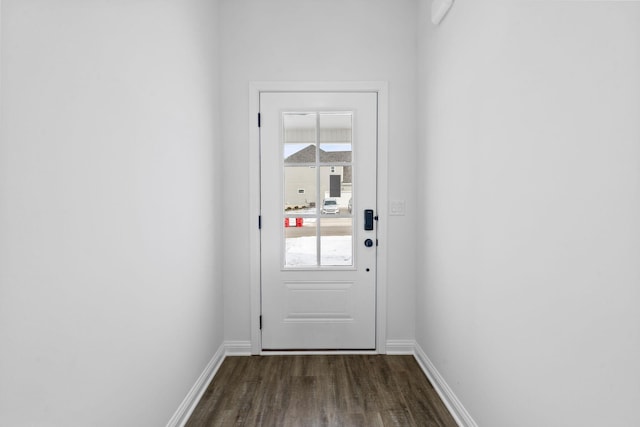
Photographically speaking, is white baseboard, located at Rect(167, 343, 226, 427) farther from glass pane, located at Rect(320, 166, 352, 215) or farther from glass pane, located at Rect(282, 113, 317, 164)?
glass pane, located at Rect(282, 113, 317, 164)

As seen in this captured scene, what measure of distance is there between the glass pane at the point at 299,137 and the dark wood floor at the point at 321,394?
152 cm

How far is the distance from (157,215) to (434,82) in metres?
1.87

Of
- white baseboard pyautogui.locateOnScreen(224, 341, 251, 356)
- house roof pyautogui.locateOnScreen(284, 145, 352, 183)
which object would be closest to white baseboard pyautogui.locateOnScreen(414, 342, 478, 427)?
white baseboard pyautogui.locateOnScreen(224, 341, 251, 356)

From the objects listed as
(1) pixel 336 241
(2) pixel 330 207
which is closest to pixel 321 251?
(1) pixel 336 241

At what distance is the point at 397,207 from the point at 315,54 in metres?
1.30

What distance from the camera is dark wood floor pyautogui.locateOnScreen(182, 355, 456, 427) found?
6.61 ft

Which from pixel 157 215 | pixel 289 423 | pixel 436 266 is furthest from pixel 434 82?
pixel 289 423

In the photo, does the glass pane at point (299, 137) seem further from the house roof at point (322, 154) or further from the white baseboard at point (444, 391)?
the white baseboard at point (444, 391)

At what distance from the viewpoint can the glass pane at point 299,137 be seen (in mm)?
2814

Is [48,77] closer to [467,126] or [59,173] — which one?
[59,173]

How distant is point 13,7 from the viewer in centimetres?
90

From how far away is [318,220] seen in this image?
2852 millimetres

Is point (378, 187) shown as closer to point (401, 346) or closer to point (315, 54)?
point (315, 54)

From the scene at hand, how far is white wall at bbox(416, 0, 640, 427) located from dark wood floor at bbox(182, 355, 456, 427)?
35 cm
